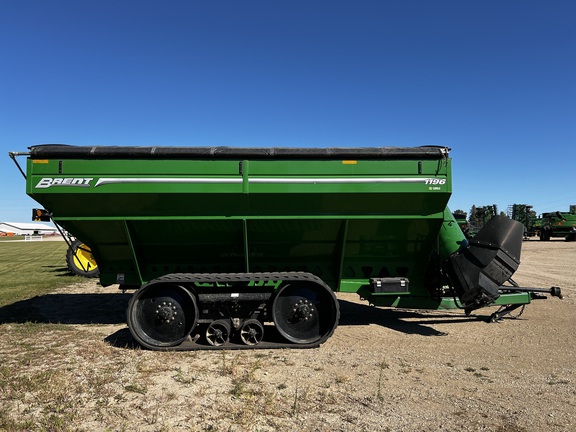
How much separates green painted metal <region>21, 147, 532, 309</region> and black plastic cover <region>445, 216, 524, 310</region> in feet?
1.74

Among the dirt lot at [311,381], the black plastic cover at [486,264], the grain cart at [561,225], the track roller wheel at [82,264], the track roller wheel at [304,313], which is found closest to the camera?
the dirt lot at [311,381]

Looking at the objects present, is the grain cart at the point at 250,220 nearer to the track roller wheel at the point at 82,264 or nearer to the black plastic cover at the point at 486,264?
the black plastic cover at the point at 486,264

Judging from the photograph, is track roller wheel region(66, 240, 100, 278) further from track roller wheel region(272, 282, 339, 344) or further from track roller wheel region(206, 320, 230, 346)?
track roller wheel region(272, 282, 339, 344)

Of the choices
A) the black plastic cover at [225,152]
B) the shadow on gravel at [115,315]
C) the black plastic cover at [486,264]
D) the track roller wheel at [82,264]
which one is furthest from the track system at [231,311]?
the track roller wheel at [82,264]

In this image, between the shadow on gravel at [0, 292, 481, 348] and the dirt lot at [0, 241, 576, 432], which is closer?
the dirt lot at [0, 241, 576, 432]

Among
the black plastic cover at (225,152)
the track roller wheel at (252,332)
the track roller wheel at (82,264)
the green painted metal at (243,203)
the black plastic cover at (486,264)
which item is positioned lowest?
the track roller wheel at (252,332)

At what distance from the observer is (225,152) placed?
5.62 metres

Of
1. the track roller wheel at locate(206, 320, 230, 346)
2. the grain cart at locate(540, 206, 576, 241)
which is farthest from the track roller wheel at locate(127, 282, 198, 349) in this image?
the grain cart at locate(540, 206, 576, 241)

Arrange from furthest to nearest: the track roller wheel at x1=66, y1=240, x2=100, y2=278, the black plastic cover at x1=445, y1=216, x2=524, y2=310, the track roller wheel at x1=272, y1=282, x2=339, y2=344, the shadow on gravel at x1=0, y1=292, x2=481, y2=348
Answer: the track roller wheel at x1=66, y1=240, x2=100, y2=278 → the shadow on gravel at x1=0, y1=292, x2=481, y2=348 → the black plastic cover at x1=445, y1=216, x2=524, y2=310 → the track roller wheel at x1=272, y1=282, x2=339, y2=344

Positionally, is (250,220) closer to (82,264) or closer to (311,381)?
(311,381)

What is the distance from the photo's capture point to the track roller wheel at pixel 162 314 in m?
5.63

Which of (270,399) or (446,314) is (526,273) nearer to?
(446,314)

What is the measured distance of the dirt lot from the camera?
3484 millimetres

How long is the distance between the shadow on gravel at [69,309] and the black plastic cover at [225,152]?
3.51 m
